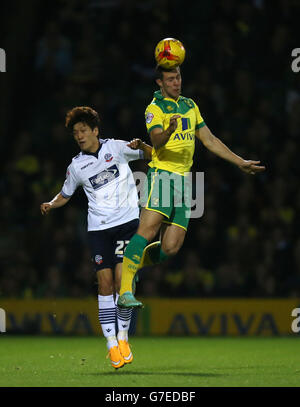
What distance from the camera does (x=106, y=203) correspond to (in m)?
8.20

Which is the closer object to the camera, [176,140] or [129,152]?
[176,140]

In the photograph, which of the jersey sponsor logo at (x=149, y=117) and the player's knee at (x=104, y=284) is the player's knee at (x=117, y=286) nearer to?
the player's knee at (x=104, y=284)

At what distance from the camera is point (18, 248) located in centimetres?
1427

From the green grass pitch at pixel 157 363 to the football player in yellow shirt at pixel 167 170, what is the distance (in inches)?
33.2

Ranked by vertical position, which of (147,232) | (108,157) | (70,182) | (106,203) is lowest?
(147,232)

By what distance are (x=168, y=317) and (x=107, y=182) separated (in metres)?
5.28

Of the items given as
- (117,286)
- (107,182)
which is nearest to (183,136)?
(107,182)

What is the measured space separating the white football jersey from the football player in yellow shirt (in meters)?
0.42

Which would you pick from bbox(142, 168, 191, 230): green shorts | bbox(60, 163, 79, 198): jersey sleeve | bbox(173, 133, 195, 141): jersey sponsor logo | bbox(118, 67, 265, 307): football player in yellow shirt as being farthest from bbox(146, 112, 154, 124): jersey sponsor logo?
bbox(60, 163, 79, 198): jersey sleeve

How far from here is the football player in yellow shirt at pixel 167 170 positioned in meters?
7.66

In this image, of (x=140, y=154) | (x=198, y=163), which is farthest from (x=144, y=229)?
(x=198, y=163)

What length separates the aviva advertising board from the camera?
12914mm

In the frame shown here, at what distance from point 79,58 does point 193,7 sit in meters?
2.20

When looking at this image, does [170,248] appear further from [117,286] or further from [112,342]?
[112,342]
